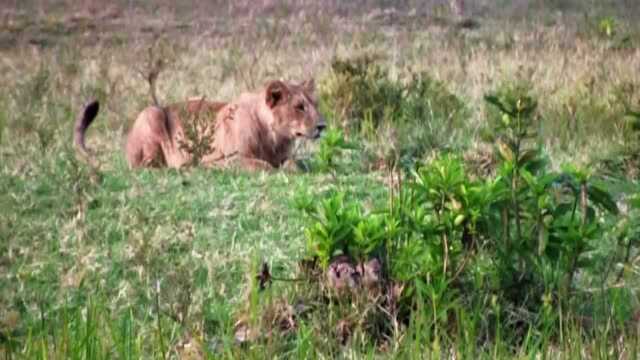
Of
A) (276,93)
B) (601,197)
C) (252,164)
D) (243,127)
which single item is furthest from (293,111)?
(601,197)

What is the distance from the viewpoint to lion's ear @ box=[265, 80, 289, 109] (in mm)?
9117

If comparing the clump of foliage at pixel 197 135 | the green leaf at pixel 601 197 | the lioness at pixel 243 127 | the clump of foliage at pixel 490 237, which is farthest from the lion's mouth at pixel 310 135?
the green leaf at pixel 601 197

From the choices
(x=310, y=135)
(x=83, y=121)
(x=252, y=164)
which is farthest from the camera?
(x=310, y=135)

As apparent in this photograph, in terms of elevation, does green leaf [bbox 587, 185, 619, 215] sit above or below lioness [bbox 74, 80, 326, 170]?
above

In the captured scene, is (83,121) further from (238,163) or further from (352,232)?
(352,232)

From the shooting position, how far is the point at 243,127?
30.5ft

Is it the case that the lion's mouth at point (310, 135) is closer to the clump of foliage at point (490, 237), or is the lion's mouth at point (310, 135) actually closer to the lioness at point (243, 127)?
the lioness at point (243, 127)

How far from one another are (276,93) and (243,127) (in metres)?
0.36

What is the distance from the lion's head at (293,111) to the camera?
908 cm

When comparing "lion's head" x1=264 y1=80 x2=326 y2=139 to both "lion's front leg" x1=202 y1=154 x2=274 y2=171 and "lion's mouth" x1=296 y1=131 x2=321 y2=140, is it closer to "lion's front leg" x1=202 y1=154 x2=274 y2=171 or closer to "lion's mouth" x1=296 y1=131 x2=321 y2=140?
"lion's mouth" x1=296 y1=131 x2=321 y2=140

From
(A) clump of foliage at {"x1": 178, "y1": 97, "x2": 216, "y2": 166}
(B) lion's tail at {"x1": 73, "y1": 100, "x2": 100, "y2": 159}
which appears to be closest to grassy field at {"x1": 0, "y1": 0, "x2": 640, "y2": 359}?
(B) lion's tail at {"x1": 73, "y1": 100, "x2": 100, "y2": 159}

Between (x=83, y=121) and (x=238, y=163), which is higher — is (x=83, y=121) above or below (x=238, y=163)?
above

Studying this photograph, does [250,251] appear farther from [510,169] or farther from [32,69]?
[32,69]

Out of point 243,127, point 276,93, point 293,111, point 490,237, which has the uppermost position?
point 490,237
